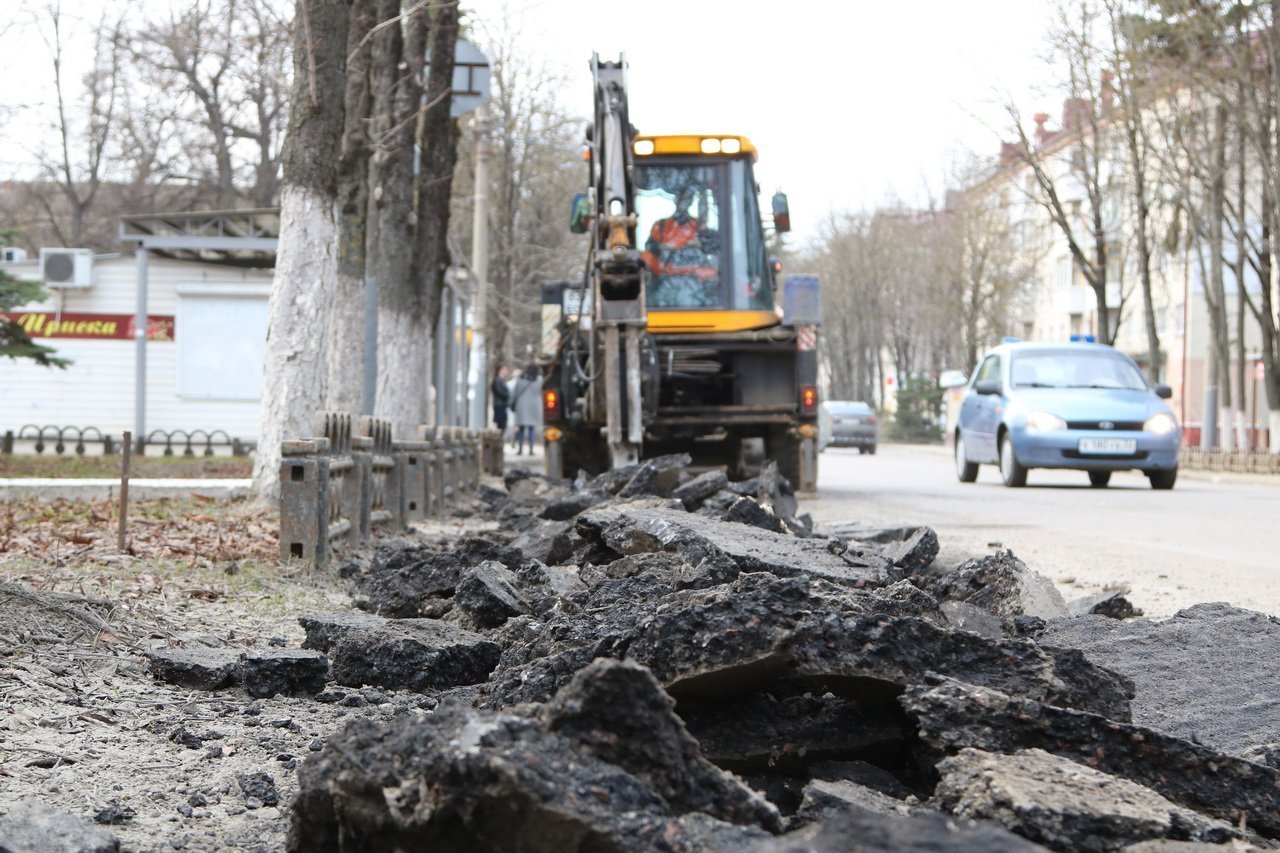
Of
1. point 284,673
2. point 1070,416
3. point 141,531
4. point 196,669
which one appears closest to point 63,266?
point 1070,416

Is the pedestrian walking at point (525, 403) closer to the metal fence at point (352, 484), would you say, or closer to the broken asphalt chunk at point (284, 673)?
the metal fence at point (352, 484)

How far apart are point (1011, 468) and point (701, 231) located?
5680 mm

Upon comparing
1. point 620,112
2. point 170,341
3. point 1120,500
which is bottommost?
point 1120,500

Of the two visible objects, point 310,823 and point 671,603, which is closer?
point 310,823

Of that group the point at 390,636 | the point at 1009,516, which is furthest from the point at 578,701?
the point at 1009,516

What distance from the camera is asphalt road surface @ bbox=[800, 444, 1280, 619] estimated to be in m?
8.89

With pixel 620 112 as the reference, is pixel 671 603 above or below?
A: below

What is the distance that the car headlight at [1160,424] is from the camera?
20.4 metres

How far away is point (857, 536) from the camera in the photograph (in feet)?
32.4

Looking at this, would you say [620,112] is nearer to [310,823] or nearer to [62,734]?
[62,734]

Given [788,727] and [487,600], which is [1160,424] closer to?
[487,600]

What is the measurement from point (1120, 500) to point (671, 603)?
15.0m

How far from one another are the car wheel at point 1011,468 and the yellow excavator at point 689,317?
4.01 m

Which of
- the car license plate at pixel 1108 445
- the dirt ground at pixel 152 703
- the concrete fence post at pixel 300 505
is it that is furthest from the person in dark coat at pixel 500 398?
the dirt ground at pixel 152 703
